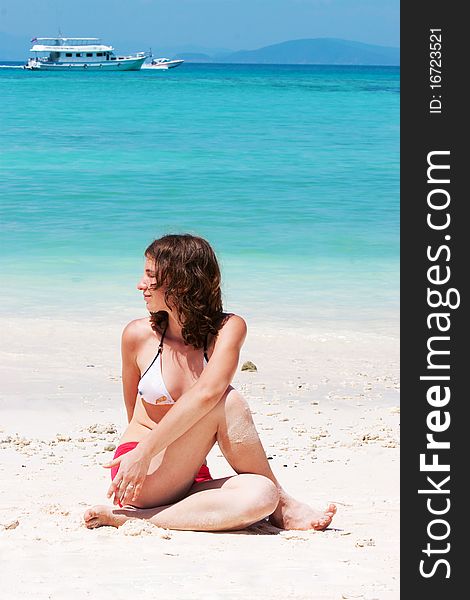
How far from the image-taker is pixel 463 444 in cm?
346

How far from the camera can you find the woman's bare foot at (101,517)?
3703 mm

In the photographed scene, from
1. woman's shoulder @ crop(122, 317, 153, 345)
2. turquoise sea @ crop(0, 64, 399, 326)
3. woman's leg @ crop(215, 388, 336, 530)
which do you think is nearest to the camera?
woman's leg @ crop(215, 388, 336, 530)

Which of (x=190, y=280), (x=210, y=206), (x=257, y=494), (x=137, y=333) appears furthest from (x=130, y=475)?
(x=210, y=206)

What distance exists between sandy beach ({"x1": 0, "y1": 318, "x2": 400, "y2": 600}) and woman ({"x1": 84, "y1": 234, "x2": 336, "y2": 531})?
0.09 m

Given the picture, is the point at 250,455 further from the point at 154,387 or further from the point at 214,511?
the point at 154,387

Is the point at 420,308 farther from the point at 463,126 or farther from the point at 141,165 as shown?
the point at 141,165

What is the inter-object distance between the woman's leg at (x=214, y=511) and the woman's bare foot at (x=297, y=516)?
110 millimetres

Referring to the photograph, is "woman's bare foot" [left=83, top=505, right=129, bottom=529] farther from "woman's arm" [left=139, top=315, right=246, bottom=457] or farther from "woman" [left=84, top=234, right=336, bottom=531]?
"woman's arm" [left=139, top=315, right=246, bottom=457]

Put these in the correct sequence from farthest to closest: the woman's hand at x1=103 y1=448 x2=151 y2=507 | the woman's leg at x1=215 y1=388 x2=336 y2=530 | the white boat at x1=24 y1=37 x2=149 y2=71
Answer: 1. the white boat at x1=24 y1=37 x2=149 y2=71
2. the woman's leg at x1=215 y1=388 x2=336 y2=530
3. the woman's hand at x1=103 y1=448 x2=151 y2=507

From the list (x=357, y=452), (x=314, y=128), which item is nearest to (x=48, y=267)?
(x=357, y=452)

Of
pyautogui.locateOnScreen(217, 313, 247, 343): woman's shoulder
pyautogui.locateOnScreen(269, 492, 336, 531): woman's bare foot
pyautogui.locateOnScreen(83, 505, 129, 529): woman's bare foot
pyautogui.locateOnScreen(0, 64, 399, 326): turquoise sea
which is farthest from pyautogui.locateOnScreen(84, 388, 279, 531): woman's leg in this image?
pyautogui.locateOnScreen(0, 64, 399, 326): turquoise sea

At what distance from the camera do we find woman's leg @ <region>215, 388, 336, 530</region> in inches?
146

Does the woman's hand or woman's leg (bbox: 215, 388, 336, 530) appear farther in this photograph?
woman's leg (bbox: 215, 388, 336, 530)

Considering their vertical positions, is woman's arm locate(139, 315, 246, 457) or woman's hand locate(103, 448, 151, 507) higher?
woman's arm locate(139, 315, 246, 457)
